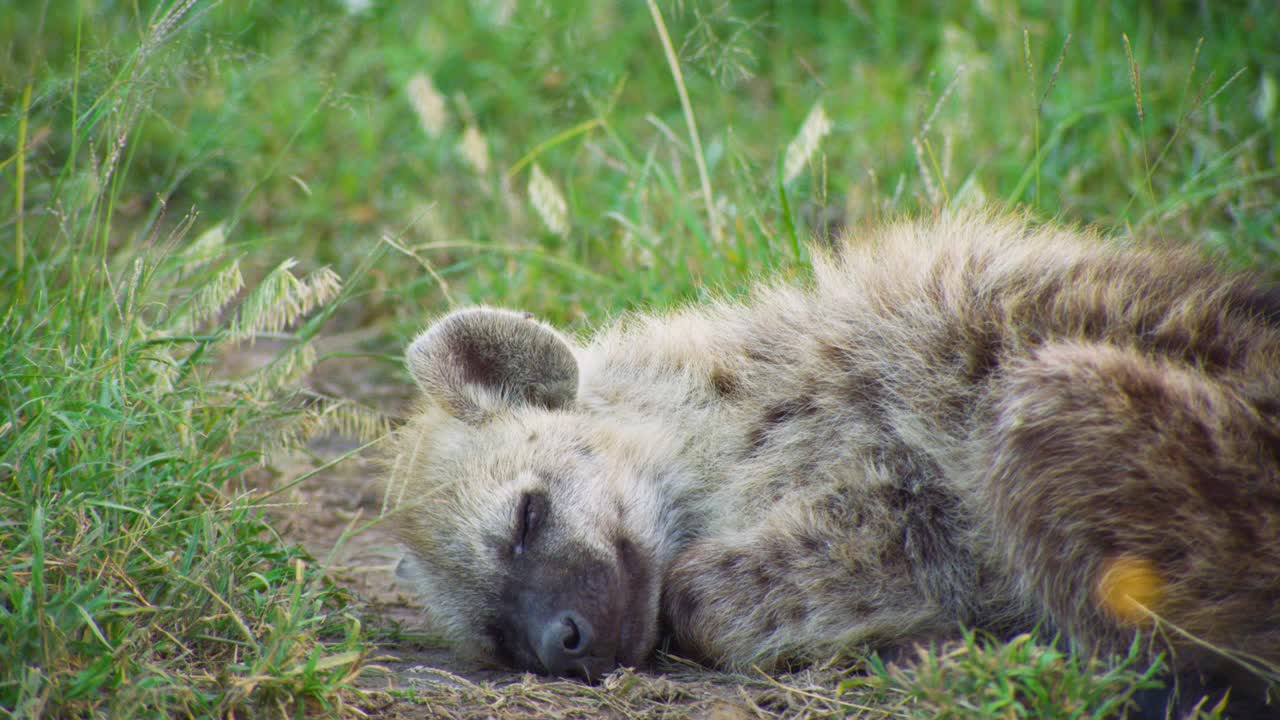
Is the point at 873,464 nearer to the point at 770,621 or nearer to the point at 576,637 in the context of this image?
the point at 770,621

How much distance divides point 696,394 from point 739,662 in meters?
0.78

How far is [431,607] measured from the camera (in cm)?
296

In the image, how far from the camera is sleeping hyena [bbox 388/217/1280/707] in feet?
7.24

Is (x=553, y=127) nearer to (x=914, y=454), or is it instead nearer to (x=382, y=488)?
(x=382, y=488)

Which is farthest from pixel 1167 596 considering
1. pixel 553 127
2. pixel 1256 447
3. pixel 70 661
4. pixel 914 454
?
pixel 553 127

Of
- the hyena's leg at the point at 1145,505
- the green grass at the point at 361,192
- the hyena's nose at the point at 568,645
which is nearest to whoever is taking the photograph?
the hyena's leg at the point at 1145,505

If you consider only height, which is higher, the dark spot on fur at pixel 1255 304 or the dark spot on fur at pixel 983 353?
the dark spot on fur at pixel 1255 304

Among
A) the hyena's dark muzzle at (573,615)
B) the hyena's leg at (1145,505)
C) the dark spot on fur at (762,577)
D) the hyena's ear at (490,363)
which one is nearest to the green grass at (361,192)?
the hyena's ear at (490,363)

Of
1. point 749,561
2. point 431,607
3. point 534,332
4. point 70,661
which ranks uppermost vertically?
point 534,332

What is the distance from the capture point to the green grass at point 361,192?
2.51 m

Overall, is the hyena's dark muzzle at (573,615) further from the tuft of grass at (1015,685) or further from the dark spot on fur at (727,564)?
the tuft of grass at (1015,685)

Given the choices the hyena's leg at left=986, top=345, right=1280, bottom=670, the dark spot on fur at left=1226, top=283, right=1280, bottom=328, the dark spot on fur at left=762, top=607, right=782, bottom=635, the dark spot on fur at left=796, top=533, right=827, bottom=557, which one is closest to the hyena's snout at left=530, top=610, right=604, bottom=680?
the dark spot on fur at left=762, top=607, right=782, bottom=635

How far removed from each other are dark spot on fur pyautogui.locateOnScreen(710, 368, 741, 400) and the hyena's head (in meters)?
0.28

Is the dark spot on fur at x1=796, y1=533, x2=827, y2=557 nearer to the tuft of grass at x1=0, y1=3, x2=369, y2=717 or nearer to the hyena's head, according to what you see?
the hyena's head
